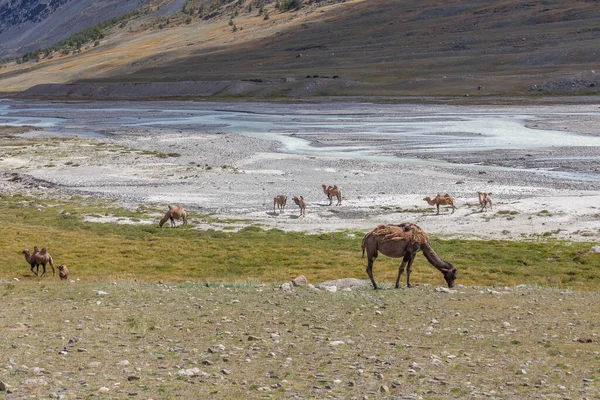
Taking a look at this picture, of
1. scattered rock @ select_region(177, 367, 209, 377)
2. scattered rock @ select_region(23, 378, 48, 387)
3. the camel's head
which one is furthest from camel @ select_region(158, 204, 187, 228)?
scattered rock @ select_region(23, 378, 48, 387)

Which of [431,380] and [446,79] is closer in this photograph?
[431,380]

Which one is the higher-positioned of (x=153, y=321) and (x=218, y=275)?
(x=153, y=321)

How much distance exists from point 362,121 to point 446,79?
4446 centimetres

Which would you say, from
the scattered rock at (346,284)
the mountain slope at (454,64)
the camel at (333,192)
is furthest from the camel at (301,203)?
the mountain slope at (454,64)

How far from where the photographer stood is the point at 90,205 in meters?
48.5

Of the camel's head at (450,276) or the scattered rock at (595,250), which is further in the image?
the scattered rock at (595,250)

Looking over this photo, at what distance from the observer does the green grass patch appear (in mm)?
28609

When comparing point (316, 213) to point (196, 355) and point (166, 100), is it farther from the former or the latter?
point (166, 100)

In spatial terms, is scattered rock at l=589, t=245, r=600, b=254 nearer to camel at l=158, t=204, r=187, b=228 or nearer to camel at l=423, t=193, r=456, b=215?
camel at l=423, t=193, r=456, b=215

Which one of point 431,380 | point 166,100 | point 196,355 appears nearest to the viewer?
point 431,380

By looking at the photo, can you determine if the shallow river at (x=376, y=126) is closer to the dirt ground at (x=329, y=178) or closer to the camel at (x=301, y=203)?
the dirt ground at (x=329, y=178)

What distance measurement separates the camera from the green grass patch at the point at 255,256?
28609 millimetres

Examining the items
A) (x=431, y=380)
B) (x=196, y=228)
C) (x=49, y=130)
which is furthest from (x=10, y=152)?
(x=431, y=380)

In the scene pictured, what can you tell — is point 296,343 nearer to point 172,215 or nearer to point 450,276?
point 450,276
